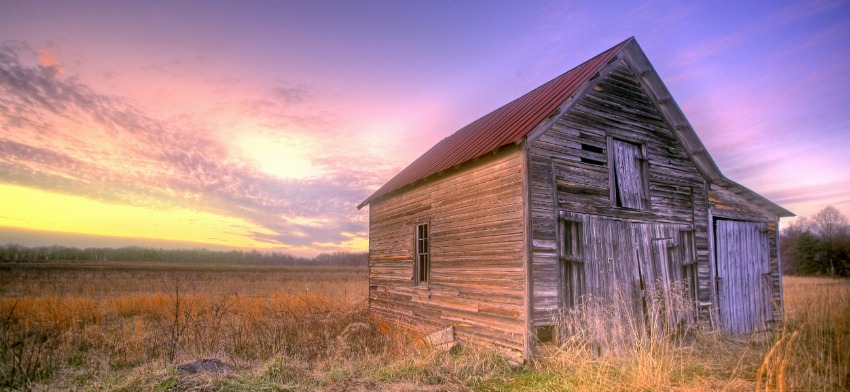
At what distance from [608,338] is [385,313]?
6911 mm

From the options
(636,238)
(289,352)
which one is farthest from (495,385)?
(636,238)

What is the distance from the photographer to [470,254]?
9445 mm

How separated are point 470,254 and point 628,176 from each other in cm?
394

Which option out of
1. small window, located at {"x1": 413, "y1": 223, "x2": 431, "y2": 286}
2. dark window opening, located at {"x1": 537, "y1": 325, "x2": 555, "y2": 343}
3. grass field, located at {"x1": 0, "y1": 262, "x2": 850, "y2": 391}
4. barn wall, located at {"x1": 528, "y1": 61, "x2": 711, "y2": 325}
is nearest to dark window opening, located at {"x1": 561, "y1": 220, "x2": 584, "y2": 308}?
barn wall, located at {"x1": 528, "y1": 61, "x2": 711, "y2": 325}

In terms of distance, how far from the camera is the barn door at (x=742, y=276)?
1116cm

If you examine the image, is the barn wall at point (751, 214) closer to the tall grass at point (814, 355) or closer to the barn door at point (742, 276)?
the barn door at point (742, 276)

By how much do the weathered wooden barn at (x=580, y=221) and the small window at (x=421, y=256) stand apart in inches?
2.1

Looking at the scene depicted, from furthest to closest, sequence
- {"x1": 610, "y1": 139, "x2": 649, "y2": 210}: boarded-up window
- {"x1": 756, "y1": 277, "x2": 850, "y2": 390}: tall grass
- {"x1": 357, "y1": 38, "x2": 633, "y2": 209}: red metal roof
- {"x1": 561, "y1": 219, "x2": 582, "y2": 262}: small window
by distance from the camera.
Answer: {"x1": 610, "y1": 139, "x2": 649, "y2": 210}: boarded-up window
{"x1": 357, "y1": 38, "x2": 633, "y2": 209}: red metal roof
{"x1": 561, "y1": 219, "x2": 582, "y2": 262}: small window
{"x1": 756, "y1": 277, "x2": 850, "y2": 390}: tall grass

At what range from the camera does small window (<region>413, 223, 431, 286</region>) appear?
11414 millimetres

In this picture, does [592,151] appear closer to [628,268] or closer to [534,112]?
[534,112]

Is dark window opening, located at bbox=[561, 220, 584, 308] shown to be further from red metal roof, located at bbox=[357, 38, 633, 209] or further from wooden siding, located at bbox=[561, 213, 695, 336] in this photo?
red metal roof, located at bbox=[357, 38, 633, 209]

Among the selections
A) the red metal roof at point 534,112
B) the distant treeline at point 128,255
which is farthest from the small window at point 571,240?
the distant treeline at point 128,255

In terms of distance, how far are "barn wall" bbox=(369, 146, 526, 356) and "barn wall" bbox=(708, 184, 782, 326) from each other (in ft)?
20.8

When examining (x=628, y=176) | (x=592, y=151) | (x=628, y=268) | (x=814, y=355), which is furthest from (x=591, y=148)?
(x=814, y=355)
